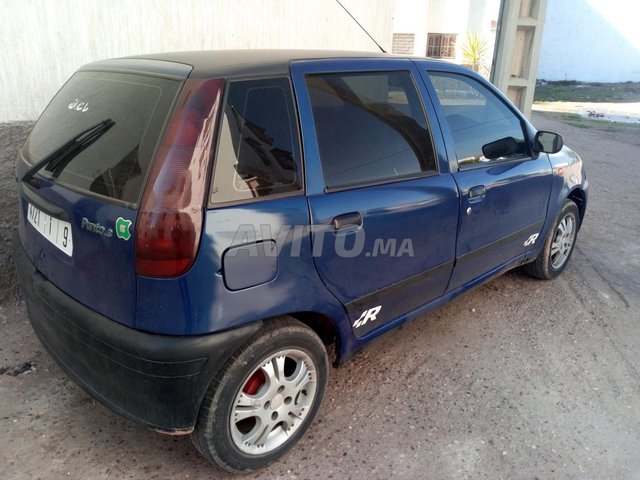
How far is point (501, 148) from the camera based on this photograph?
3.40 metres

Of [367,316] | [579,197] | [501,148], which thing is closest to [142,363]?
[367,316]

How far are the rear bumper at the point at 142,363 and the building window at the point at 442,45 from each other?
19.2 metres

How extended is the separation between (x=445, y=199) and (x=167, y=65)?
1.55m

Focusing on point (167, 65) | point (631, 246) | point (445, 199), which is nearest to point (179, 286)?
point (167, 65)

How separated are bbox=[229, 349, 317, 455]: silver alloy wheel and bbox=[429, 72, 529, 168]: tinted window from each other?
1494 mm

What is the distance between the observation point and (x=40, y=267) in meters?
2.44

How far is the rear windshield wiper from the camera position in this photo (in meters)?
2.23

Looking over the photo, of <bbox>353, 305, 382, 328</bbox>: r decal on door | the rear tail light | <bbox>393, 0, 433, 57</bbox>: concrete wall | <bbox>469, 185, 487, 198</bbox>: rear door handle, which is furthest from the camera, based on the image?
<bbox>393, 0, 433, 57</bbox>: concrete wall

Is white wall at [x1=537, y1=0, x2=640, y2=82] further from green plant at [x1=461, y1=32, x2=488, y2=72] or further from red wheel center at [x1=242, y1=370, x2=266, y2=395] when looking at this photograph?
red wheel center at [x1=242, y1=370, x2=266, y2=395]

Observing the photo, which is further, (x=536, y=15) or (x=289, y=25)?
(x=536, y=15)

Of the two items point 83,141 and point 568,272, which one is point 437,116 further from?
point 568,272

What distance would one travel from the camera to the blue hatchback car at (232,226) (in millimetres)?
1963

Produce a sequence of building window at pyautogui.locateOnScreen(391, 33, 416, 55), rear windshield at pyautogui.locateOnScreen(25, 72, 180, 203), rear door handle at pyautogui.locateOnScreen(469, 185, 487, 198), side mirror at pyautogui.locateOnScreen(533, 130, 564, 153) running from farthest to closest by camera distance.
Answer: building window at pyautogui.locateOnScreen(391, 33, 416, 55) → side mirror at pyautogui.locateOnScreen(533, 130, 564, 153) → rear door handle at pyautogui.locateOnScreen(469, 185, 487, 198) → rear windshield at pyautogui.locateOnScreen(25, 72, 180, 203)

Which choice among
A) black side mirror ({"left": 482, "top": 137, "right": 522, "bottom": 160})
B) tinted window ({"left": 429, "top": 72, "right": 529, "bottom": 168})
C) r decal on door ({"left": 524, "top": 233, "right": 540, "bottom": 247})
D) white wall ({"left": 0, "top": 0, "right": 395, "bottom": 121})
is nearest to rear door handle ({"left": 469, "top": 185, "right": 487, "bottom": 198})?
tinted window ({"left": 429, "top": 72, "right": 529, "bottom": 168})
